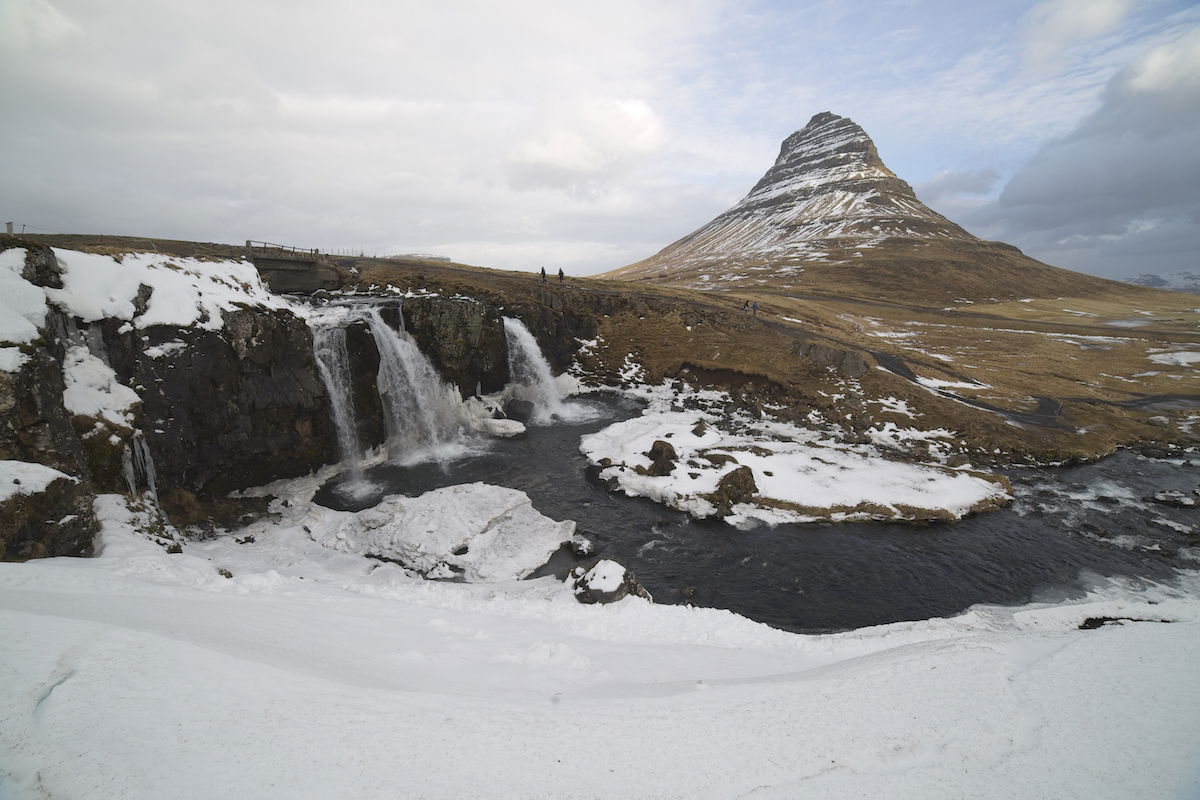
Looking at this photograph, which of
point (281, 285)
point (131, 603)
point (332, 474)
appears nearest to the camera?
point (131, 603)

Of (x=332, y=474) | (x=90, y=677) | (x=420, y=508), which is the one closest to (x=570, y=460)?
(x=420, y=508)

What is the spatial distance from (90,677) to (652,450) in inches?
929

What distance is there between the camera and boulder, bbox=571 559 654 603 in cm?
1505

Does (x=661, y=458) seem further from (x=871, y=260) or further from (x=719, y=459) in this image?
(x=871, y=260)

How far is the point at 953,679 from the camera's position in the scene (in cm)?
967

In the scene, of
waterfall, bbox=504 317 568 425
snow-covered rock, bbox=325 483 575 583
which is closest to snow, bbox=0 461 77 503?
snow-covered rock, bbox=325 483 575 583

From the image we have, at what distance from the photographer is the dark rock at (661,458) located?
85.9ft

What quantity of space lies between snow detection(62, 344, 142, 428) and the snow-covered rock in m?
8.26

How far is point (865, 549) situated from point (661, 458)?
10.2 meters

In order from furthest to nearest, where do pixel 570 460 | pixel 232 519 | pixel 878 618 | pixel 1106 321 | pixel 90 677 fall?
pixel 1106 321
pixel 570 460
pixel 232 519
pixel 878 618
pixel 90 677

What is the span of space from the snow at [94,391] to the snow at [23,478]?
15.4ft

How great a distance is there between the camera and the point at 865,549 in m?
21.0

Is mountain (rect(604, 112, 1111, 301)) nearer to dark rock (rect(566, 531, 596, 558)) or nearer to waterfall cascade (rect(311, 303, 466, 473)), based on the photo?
waterfall cascade (rect(311, 303, 466, 473))

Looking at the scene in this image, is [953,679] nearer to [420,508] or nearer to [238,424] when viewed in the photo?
[420,508]
